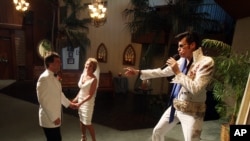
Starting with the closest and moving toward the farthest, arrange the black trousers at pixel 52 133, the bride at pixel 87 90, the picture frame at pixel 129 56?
the black trousers at pixel 52 133 < the bride at pixel 87 90 < the picture frame at pixel 129 56

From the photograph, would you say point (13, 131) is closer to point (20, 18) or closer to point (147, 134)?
point (147, 134)

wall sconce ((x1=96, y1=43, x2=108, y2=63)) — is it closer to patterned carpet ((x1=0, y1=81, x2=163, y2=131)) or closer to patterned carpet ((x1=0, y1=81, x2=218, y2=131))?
patterned carpet ((x1=0, y1=81, x2=163, y2=131))

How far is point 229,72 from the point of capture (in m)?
3.59

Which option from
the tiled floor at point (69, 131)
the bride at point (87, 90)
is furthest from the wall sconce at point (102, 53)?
the bride at point (87, 90)

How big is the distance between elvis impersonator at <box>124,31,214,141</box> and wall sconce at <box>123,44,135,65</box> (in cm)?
696

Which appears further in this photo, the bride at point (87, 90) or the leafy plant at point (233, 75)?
the leafy plant at point (233, 75)

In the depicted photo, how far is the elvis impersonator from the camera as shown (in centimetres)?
221

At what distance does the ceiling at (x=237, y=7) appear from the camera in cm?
465

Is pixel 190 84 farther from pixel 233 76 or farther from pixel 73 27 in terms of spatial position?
pixel 73 27

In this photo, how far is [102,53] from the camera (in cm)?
1084

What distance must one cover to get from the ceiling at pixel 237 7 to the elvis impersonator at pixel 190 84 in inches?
109

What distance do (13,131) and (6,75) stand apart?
729cm

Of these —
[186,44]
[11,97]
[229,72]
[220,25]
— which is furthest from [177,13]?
[11,97]

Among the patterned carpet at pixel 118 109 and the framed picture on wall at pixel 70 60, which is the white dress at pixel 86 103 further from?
the framed picture on wall at pixel 70 60
